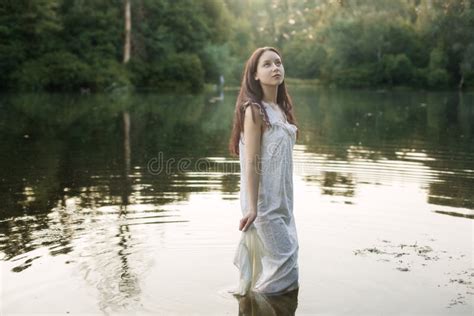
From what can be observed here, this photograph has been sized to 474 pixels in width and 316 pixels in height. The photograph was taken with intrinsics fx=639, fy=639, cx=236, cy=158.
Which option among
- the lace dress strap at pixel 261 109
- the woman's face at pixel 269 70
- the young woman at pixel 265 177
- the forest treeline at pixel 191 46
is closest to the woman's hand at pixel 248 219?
the young woman at pixel 265 177

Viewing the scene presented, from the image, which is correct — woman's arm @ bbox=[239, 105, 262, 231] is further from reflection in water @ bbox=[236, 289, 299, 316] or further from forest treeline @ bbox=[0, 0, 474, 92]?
forest treeline @ bbox=[0, 0, 474, 92]

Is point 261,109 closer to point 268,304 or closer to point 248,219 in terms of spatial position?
point 248,219

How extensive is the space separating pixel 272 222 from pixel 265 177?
0.34m

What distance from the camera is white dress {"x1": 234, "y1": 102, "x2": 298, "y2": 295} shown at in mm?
4723

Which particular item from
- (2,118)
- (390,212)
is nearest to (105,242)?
(390,212)

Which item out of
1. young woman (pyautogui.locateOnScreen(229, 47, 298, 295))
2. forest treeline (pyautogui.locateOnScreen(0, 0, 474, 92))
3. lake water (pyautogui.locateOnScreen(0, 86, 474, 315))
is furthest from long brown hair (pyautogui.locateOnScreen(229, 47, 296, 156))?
forest treeline (pyautogui.locateOnScreen(0, 0, 474, 92))

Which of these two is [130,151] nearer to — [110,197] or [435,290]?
[110,197]

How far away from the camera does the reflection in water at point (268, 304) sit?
4527mm

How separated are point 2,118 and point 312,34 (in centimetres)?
6639

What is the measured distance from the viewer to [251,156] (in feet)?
15.3

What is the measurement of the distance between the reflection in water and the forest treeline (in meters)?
19.3

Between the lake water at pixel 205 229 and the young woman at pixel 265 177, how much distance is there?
0.87 feet

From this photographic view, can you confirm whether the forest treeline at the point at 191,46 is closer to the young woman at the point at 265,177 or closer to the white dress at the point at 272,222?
the young woman at the point at 265,177

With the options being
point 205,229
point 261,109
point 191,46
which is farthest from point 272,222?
point 191,46
